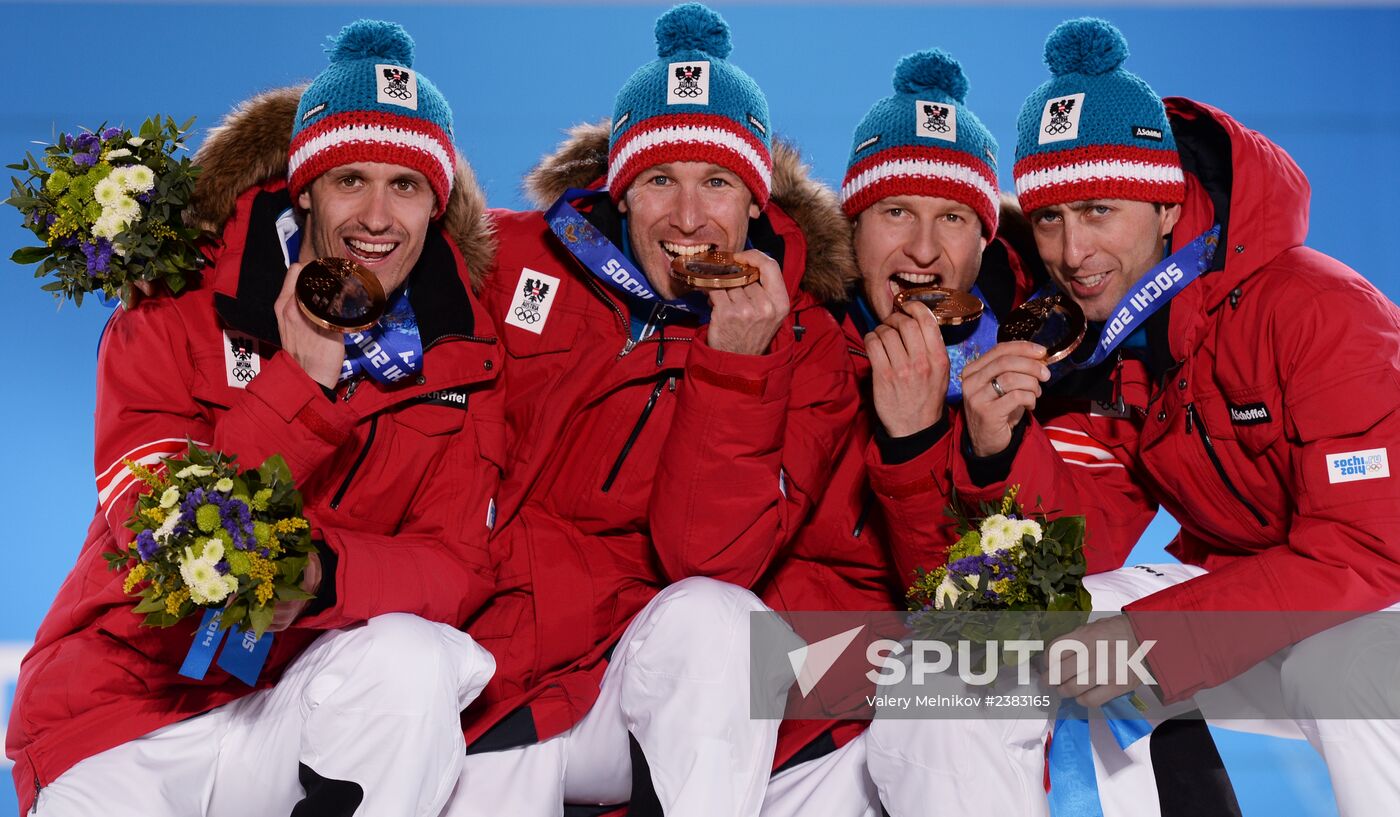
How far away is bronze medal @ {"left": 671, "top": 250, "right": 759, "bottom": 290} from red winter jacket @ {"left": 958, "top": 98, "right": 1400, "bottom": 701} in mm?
649

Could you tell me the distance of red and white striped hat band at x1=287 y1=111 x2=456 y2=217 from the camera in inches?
118

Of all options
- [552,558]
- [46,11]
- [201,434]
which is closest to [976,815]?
[552,558]

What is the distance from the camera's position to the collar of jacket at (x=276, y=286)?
289cm

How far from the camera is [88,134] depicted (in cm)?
293

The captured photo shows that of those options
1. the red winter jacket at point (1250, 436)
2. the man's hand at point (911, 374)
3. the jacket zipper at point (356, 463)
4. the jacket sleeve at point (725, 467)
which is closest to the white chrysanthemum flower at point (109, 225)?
the jacket zipper at point (356, 463)

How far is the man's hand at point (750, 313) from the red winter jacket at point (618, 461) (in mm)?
41

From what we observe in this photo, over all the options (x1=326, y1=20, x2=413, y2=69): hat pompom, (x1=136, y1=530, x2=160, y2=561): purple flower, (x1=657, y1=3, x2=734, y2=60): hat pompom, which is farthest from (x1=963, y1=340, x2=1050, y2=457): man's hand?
(x1=136, y1=530, x2=160, y2=561): purple flower

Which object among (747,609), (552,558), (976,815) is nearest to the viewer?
(976,815)

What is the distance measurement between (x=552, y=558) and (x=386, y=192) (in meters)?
0.90

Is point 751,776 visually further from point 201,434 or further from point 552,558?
point 201,434

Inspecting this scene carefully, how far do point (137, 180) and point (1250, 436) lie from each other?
2.42 metres

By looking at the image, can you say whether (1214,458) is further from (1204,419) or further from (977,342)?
(977,342)

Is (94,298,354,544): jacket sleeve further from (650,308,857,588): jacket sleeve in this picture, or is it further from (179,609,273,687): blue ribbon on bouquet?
(650,308,857,588): jacket sleeve

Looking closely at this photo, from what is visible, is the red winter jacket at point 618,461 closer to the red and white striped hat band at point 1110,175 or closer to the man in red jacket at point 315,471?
the man in red jacket at point 315,471
